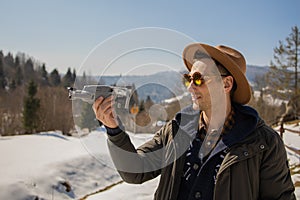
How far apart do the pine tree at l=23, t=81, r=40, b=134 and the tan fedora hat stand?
101ft

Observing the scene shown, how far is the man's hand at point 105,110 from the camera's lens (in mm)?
1431

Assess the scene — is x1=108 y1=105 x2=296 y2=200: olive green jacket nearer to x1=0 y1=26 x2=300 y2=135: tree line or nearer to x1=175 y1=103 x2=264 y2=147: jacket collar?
x1=175 y1=103 x2=264 y2=147: jacket collar

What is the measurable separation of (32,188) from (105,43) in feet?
28.0

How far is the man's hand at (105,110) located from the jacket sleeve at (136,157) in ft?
0.45

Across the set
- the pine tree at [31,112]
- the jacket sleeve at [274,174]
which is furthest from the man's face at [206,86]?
the pine tree at [31,112]

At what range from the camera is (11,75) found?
5828 centimetres

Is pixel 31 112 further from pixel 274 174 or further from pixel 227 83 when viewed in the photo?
pixel 274 174

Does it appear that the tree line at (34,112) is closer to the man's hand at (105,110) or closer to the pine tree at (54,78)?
the pine tree at (54,78)

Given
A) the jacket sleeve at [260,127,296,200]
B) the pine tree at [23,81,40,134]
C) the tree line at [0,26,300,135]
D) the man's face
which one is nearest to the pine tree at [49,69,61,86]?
the tree line at [0,26,300,135]

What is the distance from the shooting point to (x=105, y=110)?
145 cm

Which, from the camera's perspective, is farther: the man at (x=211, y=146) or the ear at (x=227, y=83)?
the ear at (x=227, y=83)

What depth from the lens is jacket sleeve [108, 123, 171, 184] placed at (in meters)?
1.64

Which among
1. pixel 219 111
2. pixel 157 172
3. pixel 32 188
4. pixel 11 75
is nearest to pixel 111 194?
pixel 32 188

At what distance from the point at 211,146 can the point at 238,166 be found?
235 mm
